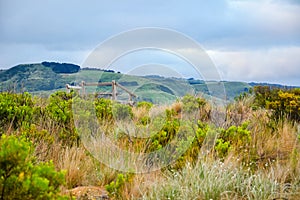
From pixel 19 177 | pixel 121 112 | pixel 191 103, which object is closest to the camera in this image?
pixel 19 177

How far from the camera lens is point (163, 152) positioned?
6484 millimetres

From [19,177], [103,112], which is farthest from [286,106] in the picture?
[19,177]

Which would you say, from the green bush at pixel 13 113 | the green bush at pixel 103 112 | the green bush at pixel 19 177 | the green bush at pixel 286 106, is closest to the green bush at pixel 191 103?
the green bush at pixel 286 106

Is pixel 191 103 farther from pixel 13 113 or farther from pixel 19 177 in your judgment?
pixel 19 177

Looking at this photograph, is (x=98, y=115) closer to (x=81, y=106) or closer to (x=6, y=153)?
(x=81, y=106)

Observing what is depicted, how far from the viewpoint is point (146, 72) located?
7645mm

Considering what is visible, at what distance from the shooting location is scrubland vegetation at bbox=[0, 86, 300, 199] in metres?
2.96

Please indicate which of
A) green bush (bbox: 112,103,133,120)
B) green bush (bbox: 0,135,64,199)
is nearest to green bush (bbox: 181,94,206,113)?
green bush (bbox: 112,103,133,120)

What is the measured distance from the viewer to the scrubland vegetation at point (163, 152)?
296cm

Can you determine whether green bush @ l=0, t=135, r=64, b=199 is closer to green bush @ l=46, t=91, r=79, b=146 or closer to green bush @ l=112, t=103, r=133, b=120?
green bush @ l=46, t=91, r=79, b=146

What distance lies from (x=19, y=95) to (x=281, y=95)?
17.7ft

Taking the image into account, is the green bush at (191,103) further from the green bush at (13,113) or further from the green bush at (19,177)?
the green bush at (19,177)

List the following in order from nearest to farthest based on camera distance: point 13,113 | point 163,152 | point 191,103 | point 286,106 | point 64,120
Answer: point 163,152, point 13,113, point 64,120, point 286,106, point 191,103

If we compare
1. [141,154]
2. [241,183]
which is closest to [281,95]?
[141,154]
